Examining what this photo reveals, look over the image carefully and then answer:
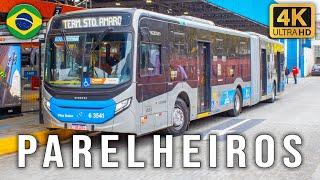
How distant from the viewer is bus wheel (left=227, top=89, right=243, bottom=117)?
54.1ft

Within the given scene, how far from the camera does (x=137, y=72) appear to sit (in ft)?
33.6

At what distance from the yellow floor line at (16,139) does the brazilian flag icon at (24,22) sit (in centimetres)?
231

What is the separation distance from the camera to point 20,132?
1155cm

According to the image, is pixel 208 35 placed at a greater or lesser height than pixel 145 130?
greater

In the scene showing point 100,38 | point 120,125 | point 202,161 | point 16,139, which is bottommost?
point 202,161

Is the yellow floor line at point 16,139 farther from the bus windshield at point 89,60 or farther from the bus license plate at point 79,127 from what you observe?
the bus windshield at point 89,60

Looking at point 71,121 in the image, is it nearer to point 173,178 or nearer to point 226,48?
point 173,178

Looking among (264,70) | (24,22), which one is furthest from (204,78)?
(264,70)

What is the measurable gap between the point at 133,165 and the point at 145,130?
5.29 ft

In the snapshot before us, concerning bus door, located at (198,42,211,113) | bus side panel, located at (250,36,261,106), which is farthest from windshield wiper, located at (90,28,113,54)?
bus side panel, located at (250,36,261,106)

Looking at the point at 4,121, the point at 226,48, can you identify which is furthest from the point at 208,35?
the point at 4,121

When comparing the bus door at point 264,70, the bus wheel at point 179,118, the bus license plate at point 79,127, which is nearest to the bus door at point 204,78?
the bus wheel at point 179,118

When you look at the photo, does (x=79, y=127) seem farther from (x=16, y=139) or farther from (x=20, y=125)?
(x=20, y=125)

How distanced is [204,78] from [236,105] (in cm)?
317
